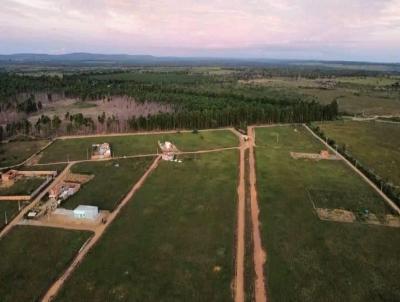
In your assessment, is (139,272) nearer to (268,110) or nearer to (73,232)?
(73,232)

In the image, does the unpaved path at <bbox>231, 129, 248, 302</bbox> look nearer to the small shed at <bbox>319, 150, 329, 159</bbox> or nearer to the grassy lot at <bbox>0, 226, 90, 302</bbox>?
the grassy lot at <bbox>0, 226, 90, 302</bbox>

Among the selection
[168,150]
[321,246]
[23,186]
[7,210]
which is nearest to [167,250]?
[321,246]

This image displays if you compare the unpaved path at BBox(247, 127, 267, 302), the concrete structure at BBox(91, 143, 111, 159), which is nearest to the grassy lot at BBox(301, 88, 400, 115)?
the unpaved path at BBox(247, 127, 267, 302)

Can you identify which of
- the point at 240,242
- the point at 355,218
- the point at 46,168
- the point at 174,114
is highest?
the point at 174,114

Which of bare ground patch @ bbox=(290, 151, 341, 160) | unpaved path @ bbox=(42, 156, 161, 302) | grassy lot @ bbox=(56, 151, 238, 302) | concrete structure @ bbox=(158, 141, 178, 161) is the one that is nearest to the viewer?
grassy lot @ bbox=(56, 151, 238, 302)

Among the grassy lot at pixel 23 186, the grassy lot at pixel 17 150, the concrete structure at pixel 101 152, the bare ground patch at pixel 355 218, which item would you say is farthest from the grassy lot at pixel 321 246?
the grassy lot at pixel 17 150

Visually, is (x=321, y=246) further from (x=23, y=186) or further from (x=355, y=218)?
(x=23, y=186)
